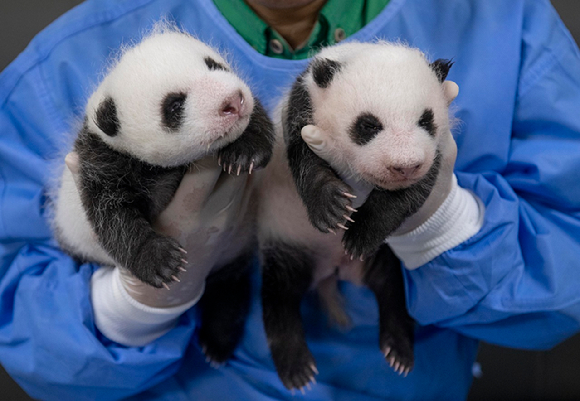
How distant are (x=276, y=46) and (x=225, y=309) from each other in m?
0.77

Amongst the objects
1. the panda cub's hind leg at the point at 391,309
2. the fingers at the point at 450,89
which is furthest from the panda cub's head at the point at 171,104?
the panda cub's hind leg at the point at 391,309

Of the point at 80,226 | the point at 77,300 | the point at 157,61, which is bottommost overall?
the point at 77,300

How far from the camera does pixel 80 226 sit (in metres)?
1.50

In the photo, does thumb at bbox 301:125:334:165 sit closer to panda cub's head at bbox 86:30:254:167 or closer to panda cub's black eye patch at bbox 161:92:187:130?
panda cub's head at bbox 86:30:254:167

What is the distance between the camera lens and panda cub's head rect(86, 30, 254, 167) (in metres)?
1.11

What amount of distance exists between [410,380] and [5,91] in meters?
1.45

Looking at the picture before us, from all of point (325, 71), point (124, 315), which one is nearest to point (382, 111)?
point (325, 71)

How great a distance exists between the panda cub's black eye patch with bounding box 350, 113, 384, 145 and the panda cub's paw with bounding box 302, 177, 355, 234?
0.10m

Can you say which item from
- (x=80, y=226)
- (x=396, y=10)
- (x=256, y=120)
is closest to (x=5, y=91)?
(x=80, y=226)

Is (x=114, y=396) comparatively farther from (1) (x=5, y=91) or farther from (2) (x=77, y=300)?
(1) (x=5, y=91)

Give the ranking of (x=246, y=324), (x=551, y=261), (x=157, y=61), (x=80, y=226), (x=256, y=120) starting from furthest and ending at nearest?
(x=246, y=324)
(x=80, y=226)
(x=551, y=261)
(x=256, y=120)
(x=157, y=61)

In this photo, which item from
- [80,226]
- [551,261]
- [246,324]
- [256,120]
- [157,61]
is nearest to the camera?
[157,61]

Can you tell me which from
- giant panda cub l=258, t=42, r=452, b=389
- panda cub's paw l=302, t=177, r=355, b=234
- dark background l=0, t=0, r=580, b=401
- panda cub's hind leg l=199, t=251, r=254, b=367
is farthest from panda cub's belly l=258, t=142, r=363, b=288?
dark background l=0, t=0, r=580, b=401

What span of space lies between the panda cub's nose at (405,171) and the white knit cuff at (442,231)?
0.28m
